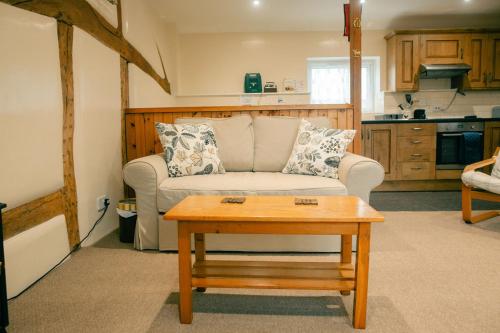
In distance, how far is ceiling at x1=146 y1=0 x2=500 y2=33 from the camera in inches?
194

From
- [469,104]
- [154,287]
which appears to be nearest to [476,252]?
[154,287]

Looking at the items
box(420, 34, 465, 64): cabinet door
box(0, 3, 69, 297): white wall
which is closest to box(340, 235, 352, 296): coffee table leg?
box(0, 3, 69, 297): white wall

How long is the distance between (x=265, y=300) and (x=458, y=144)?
411cm

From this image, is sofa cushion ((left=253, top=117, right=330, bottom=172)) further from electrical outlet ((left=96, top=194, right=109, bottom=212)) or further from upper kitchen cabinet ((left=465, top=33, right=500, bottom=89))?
upper kitchen cabinet ((left=465, top=33, right=500, bottom=89))

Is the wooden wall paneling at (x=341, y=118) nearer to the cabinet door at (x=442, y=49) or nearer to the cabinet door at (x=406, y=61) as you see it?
the cabinet door at (x=406, y=61)

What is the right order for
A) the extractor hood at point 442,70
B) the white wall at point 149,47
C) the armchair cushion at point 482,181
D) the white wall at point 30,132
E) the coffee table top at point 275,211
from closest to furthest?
the coffee table top at point 275,211 → the white wall at point 30,132 → the armchair cushion at point 482,181 → the white wall at point 149,47 → the extractor hood at point 442,70

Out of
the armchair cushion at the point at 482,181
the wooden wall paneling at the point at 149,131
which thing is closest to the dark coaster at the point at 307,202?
the armchair cushion at the point at 482,181

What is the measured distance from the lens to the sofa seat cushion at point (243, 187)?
2.47 meters

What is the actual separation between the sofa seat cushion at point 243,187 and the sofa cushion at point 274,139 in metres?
0.46

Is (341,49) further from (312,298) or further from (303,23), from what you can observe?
(312,298)

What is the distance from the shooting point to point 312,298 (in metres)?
1.89

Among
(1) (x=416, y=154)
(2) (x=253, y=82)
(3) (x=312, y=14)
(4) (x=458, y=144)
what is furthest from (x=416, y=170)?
(2) (x=253, y=82)

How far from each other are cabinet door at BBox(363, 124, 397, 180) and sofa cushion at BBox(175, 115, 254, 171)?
2278 millimetres

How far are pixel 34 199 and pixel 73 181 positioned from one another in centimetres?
45
